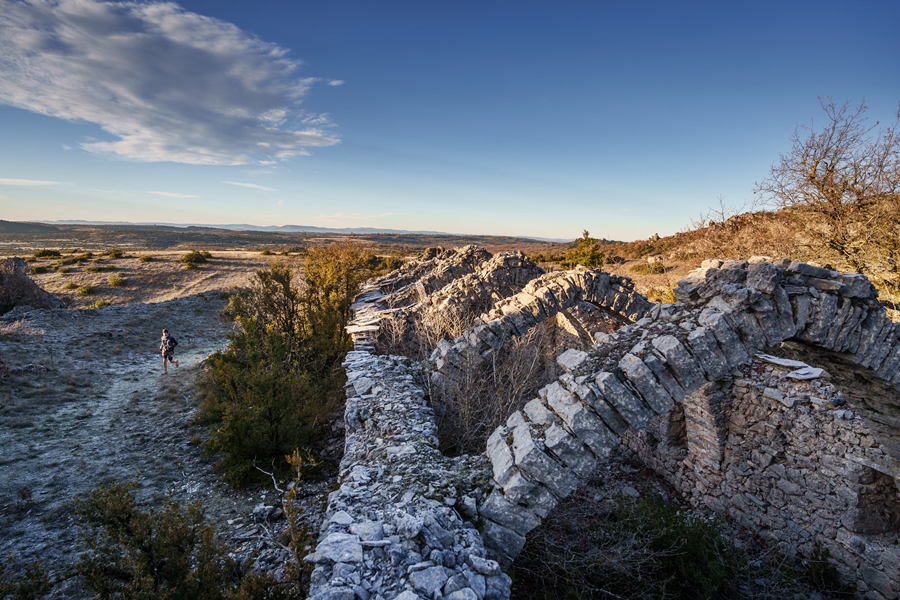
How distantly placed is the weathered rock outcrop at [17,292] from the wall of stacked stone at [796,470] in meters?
23.1

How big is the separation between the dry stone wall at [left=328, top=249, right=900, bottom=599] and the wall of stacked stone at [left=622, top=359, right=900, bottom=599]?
16mm

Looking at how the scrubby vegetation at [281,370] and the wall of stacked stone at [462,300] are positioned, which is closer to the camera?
the scrubby vegetation at [281,370]

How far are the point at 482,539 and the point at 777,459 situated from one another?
4705mm

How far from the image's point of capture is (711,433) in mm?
6008

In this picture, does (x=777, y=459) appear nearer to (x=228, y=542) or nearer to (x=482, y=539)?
(x=482, y=539)

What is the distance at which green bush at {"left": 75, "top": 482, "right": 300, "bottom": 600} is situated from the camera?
2896mm

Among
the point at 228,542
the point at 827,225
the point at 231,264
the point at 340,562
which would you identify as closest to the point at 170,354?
the point at 228,542

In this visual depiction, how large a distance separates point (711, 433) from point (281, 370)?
7.15 meters

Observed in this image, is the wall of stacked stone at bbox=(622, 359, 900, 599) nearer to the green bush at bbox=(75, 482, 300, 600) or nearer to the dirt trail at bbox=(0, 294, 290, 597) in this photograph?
the green bush at bbox=(75, 482, 300, 600)

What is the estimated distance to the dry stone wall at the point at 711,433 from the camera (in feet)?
11.1

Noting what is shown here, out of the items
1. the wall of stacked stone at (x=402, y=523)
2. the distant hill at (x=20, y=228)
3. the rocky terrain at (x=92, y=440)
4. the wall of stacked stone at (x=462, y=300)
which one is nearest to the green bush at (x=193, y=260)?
the rocky terrain at (x=92, y=440)

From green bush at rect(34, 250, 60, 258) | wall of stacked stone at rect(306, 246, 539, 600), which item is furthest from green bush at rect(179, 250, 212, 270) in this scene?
wall of stacked stone at rect(306, 246, 539, 600)

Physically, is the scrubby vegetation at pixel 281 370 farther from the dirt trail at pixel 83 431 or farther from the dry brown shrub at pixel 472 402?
the dry brown shrub at pixel 472 402

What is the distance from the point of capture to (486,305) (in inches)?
393
